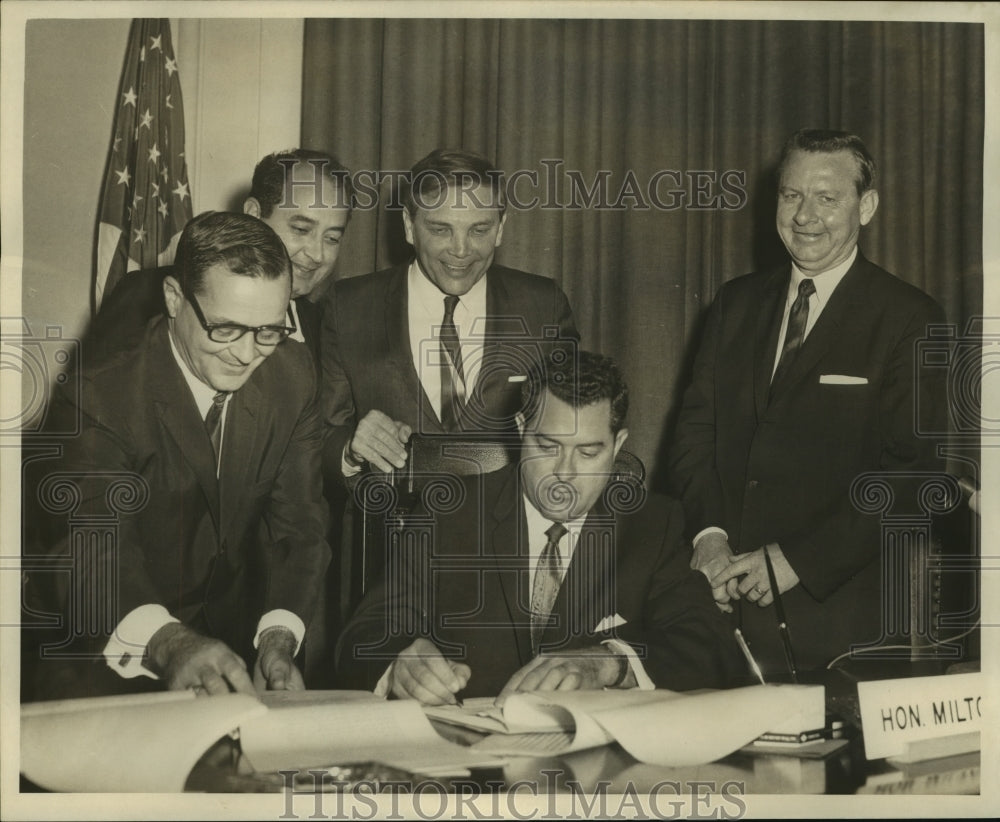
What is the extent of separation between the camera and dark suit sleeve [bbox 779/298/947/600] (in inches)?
157

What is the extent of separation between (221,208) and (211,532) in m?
1.08

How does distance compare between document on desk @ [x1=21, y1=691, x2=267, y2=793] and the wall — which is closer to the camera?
document on desk @ [x1=21, y1=691, x2=267, y2=793]

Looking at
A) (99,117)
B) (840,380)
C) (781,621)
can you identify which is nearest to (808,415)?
(840,380)

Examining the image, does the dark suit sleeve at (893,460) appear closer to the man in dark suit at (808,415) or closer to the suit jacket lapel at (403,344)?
the man in dark suit at (808,415)

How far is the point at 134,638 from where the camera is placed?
154 inches

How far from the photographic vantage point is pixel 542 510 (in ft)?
12.9

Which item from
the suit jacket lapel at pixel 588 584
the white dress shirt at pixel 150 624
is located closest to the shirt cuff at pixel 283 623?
the white dress shirt at pixel 150 624

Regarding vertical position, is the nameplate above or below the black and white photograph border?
below

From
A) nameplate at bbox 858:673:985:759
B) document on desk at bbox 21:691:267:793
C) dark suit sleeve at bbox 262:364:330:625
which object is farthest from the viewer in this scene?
dark suit sleeve at bbox 262:364:330:625

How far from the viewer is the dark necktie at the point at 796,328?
4031 millimetres

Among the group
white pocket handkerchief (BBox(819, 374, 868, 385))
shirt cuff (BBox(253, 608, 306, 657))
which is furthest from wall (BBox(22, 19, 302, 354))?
white pocket handkerchief (BBox(819, 374, 868, 385))

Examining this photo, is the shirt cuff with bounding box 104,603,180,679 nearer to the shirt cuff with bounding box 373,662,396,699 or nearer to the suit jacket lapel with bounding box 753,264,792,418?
the shirt cuff with bounding box 373,662,396,699

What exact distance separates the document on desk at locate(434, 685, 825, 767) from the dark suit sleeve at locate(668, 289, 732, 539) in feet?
1.92

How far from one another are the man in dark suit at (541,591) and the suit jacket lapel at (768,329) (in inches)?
20.4
